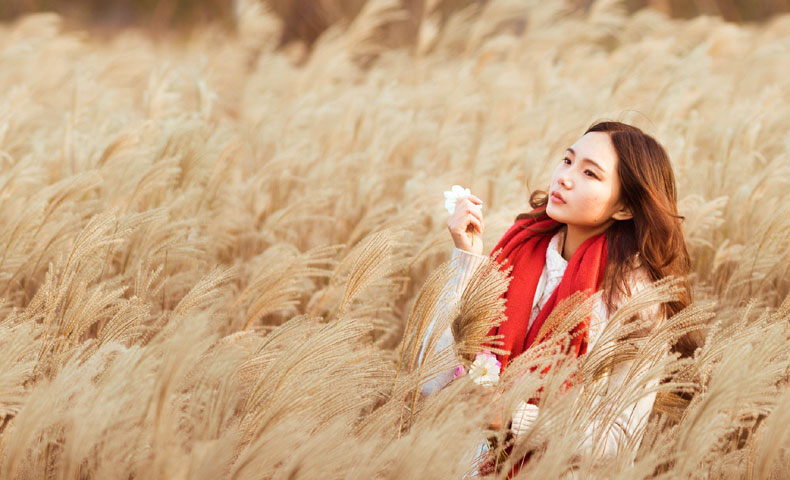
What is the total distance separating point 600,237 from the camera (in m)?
2.08

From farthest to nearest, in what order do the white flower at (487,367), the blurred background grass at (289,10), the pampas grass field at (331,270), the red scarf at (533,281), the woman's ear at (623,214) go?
1. the blurred background grass at (289,10)
2. the woman's ear at (623,214)
3. the red scarf at (533,281)
4. the white flower at (487,367)
5. the pampas grass field at (331,270)

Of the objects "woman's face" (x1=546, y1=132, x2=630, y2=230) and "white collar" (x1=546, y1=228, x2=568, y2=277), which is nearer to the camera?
"woman's face" (x1=546, y1=132, x2=630, y2=230)

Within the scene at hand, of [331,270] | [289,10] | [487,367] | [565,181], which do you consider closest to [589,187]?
[565,181]

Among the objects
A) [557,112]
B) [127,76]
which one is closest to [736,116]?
[557,112]

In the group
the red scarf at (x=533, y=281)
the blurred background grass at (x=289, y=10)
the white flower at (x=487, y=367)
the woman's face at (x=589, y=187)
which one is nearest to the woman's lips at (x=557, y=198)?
the woman's face at (x=589, y=187)

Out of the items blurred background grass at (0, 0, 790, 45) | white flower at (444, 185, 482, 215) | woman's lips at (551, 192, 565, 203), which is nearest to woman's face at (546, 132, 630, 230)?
woman's lips at (551, 192, 565, 203)

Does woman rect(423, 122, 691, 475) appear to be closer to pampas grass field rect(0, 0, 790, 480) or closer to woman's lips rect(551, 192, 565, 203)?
woman's lips rect(551, 192, 565, 203)

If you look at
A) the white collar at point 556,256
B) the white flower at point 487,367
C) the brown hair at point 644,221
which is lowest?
the white flower at point 487,367

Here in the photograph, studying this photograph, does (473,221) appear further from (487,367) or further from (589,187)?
(487,367)

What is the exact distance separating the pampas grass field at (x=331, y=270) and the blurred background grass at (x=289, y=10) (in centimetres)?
239

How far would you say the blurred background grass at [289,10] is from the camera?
8539 mm

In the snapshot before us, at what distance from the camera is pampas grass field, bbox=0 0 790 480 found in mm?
1460

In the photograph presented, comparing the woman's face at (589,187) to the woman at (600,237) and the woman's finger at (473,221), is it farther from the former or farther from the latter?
the woman's finger at (473,221)

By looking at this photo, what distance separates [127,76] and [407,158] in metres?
3.04
